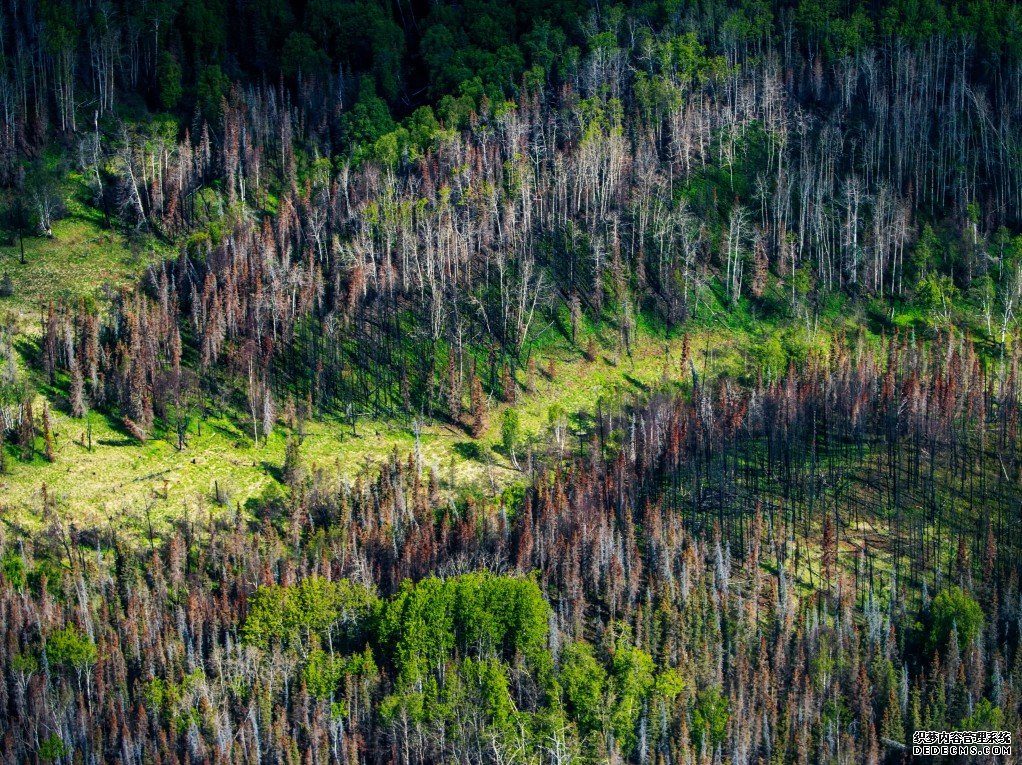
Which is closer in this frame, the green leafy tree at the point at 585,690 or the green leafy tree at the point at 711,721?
the green leafy tree at the point at 711,721

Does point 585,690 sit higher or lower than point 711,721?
higher

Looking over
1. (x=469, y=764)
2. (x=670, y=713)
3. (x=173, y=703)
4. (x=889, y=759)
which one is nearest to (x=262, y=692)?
(x=173, y=703)

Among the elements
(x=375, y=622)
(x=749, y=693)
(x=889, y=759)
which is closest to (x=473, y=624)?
(x=375, y=622)

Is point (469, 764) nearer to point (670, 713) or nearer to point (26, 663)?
point (670, 713)

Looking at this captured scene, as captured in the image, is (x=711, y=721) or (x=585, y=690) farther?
(x=585, y=690)

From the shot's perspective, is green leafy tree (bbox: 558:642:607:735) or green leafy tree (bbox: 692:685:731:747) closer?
green leafy tree (bbox: 692:685:731:747)

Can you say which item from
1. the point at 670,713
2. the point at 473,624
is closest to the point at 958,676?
the point at 670,713

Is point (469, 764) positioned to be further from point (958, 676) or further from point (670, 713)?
point (958, 676)
